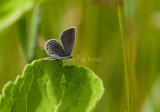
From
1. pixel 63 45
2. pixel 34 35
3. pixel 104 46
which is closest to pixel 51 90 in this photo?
pixel 63 45

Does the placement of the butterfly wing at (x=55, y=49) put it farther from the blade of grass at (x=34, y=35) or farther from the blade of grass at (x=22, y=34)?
the blade of grass at (x=22, y=34)

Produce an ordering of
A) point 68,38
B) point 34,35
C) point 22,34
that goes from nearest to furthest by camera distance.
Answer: point 68,38, point 34,35, point 22,34

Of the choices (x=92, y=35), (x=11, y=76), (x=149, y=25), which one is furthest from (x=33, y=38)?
(x=149, y=25)

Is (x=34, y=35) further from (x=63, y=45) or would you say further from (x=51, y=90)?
(x=51, y=90)

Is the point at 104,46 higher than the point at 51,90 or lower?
lower

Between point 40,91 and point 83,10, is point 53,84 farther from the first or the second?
point 83,10

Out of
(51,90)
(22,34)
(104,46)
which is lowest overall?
(104,46)

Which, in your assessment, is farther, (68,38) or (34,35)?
(34,35)
